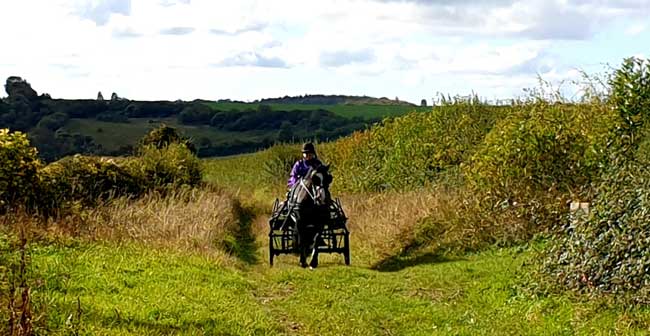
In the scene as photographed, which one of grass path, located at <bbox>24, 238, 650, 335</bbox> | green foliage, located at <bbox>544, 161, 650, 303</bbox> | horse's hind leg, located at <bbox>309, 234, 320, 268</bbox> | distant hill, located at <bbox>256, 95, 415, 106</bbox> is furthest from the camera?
distant hill, located at <bbox>256, 95, 415, 106</bbox>

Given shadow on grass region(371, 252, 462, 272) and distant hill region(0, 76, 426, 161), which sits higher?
distant hill region(0, 76, 426, 161)

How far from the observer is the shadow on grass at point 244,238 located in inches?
825

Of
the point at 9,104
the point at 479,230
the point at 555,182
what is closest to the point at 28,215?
the point at 479,230

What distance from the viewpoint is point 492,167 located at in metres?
19.9

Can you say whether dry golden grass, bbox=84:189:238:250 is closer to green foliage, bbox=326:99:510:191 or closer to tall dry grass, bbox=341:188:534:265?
tall dry grass, bbox=341:188:534:265

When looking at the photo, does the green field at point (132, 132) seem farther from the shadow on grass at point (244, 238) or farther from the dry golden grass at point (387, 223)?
the dry golden grass at point (387, 223)

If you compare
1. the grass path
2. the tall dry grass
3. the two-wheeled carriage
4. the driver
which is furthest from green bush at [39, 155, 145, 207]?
the tall dry grass

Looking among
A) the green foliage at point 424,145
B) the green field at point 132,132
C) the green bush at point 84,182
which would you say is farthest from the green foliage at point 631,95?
the green field at point 132,132

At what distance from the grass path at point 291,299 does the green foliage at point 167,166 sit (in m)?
11.6

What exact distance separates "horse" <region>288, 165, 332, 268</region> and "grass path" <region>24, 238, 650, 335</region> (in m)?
1.01

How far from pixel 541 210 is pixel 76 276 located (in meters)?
9.52

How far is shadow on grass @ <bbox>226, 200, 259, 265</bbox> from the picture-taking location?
2095 centimetres

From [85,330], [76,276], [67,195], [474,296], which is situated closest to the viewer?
[85,330]

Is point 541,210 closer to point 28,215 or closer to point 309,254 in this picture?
point 309,254
